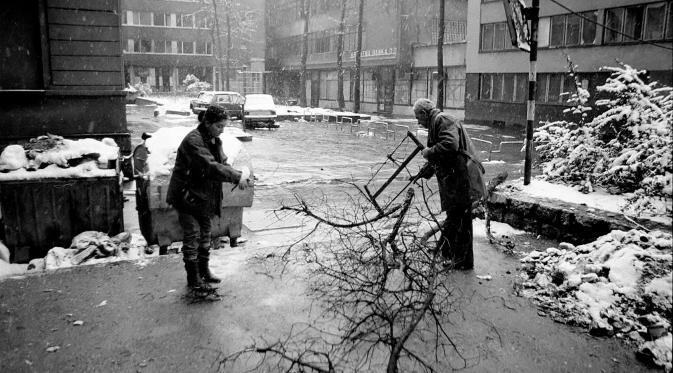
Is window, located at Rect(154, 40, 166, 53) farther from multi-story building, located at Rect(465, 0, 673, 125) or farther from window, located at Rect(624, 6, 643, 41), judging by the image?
window, located at Rect(624, 6, 643, 41)

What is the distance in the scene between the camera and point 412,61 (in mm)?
40719

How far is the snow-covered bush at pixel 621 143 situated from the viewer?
247 inches

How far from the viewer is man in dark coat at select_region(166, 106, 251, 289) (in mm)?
5031

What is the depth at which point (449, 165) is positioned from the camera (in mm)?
5789

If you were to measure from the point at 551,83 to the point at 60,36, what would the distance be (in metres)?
25.0

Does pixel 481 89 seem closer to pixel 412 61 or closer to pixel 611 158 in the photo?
pixel 412 61

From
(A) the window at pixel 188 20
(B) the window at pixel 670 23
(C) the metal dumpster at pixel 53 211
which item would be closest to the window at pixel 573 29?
(B) the window at pixel 670 23

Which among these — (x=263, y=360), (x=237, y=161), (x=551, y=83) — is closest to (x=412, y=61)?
(x=551, y=83)

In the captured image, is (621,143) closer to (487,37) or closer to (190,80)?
(487,37)

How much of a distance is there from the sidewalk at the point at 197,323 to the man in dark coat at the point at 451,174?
0.36 m

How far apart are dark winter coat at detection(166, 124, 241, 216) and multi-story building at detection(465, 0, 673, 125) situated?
1876cm

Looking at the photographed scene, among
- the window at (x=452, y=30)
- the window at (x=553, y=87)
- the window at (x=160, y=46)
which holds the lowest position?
the window at (x=553, y=87)

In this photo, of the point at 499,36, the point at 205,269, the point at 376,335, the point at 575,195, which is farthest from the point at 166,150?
the point at 499,36

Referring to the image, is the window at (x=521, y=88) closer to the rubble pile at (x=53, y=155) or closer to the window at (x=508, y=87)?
the window at (x=508, y=87)
